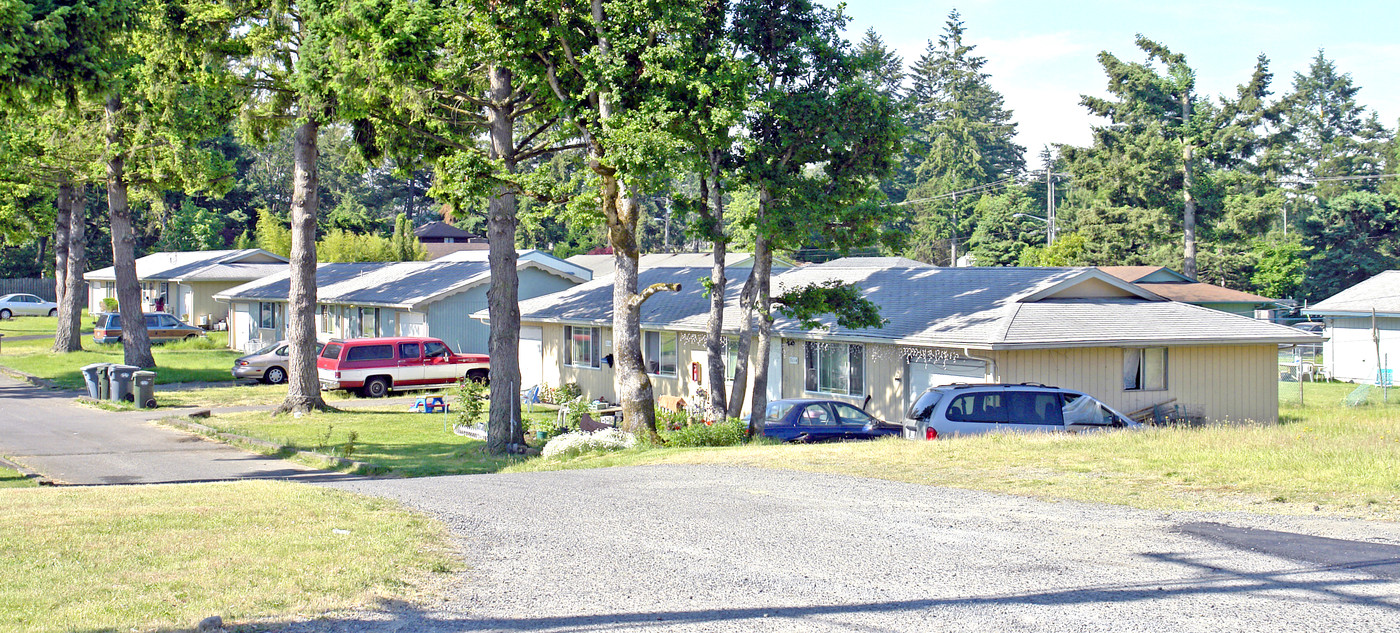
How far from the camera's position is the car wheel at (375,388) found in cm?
3231

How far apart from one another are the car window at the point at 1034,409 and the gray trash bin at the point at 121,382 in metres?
22.6

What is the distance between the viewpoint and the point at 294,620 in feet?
22.4

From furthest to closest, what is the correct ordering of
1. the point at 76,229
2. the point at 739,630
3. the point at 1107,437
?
1. the point at 76,229
2. the point at 1107,437
3. the point at 739,630

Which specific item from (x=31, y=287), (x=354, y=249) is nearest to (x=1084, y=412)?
(x=354, y=249)

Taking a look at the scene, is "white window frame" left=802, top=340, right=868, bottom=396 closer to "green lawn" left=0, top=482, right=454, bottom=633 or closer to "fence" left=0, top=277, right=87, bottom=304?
"green lawn" left=0, top=482, right=454, bottom=633

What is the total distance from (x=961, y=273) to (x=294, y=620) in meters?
22.8

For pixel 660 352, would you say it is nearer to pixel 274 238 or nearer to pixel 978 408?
pixel 978 408

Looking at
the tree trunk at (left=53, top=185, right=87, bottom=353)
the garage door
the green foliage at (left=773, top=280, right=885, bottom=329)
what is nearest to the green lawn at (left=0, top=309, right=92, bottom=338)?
the tree trunk at (left=53, top=185, right=87, bottom=353)

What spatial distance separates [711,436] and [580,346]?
13.2 metres

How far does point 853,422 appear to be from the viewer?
20875mm

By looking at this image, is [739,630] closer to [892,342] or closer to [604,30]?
[604,30]

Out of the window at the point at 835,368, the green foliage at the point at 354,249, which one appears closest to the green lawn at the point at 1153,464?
the window at the point at 835,368

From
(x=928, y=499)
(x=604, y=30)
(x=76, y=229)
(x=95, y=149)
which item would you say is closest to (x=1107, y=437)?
(x=928, y=499)

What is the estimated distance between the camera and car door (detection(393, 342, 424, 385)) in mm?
32688
